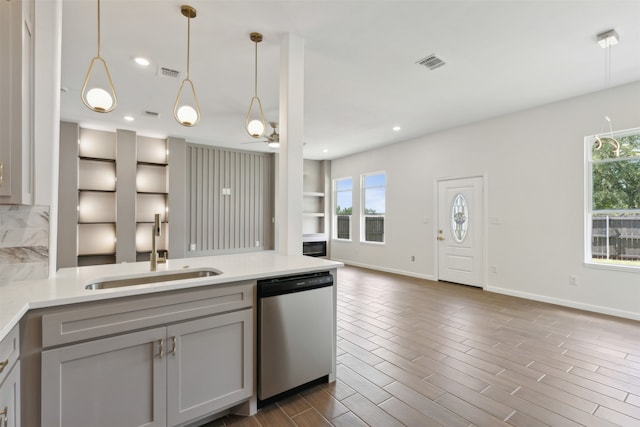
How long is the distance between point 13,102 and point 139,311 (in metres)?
1.27

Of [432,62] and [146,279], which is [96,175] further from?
[432,62]

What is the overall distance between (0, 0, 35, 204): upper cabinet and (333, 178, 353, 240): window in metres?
7.09

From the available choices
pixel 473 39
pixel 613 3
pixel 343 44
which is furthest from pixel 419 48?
pixel 613 3

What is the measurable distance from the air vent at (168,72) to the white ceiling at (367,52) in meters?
0.07

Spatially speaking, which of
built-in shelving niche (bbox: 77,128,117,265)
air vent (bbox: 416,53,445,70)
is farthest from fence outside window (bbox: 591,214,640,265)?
built-in shelving niche (bbox: 77,128,117,265)


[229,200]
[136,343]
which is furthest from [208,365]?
[229,200]

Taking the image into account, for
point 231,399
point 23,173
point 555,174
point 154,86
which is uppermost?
point 154,86

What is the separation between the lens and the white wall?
12.9 ft

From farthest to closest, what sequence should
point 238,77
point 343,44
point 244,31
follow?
point 238,77, point 343,44, point 244,31

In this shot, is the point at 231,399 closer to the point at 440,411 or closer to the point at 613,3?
the point at 440,411

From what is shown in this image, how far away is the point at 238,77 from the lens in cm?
363

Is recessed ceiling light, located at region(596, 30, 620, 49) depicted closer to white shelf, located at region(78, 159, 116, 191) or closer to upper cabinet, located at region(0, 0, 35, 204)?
upper cabinet, located at region(0, 0, 35, 204)

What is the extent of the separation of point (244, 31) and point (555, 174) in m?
4.66

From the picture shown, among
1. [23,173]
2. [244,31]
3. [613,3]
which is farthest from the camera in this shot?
[244,31]
